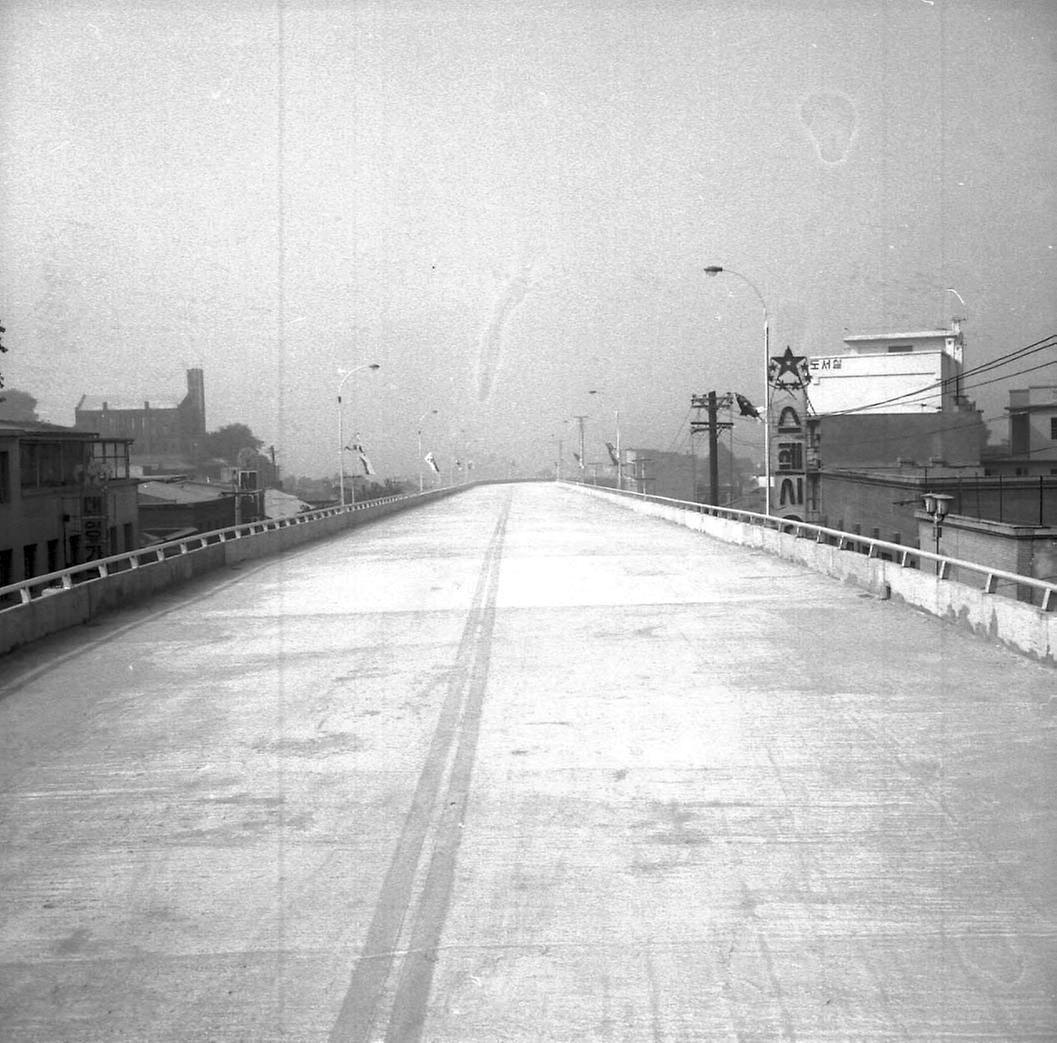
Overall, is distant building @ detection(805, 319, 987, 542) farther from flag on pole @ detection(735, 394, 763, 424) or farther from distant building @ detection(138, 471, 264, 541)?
distant building @ detection(138, 471, 264, 541)

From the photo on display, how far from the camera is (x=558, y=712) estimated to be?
10867mm

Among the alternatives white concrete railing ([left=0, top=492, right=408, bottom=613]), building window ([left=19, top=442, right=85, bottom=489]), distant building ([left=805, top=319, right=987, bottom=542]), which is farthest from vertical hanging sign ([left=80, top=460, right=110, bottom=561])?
distant building ([left=805, top=319, right=987, bottom=542])

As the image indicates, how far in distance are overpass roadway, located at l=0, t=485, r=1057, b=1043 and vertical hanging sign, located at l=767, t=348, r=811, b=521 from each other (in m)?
37.0

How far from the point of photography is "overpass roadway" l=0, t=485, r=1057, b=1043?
4988 mm

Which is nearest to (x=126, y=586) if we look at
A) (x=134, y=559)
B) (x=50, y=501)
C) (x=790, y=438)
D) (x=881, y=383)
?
(x=134, y=559)

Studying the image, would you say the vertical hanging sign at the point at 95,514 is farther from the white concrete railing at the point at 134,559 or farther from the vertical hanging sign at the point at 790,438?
the vertical hanging sign at the point at 790,438

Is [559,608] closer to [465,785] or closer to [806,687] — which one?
[806,687]

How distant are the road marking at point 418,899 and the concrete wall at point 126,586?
7.49 metres

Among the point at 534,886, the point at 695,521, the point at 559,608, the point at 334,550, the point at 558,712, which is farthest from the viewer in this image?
the point at 695,521

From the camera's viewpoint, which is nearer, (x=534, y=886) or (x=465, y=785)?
(x=534, y=886)

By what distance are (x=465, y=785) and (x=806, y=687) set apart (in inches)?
190

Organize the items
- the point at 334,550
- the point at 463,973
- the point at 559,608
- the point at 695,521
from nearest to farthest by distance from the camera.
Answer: the point at 463,973 < the point at 559,608 < the point at 334,550 < the point at 695,521

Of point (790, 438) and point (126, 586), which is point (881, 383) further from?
point (126, 586)

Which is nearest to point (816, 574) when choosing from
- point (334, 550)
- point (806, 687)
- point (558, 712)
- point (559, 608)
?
point (559, 608)
